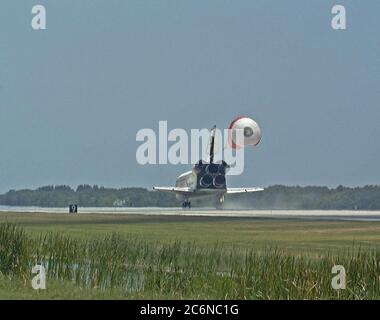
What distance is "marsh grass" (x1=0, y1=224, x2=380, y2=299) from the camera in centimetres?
3503

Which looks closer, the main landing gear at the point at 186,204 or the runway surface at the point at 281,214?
the runway surface at the point at 281,214

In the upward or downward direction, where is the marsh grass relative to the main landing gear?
upward

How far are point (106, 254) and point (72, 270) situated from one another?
11.4ft

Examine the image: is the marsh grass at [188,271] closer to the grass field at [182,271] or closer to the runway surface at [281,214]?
the grass field at [182,271]

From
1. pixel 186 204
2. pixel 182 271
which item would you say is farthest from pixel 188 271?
pixel 186 204

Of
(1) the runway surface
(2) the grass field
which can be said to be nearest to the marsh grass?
(2) the grass field

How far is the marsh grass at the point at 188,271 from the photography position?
3503 centimetres

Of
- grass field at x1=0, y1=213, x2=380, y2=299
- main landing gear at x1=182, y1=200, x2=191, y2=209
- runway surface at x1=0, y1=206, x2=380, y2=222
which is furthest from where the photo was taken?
main landing gear at x1=182, y1=200, x2=191, y2=209

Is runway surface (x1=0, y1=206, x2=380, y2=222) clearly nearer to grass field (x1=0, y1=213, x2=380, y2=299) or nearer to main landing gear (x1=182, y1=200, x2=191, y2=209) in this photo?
main landing gear (x1=182, y1=200, x2=191, y2=209)

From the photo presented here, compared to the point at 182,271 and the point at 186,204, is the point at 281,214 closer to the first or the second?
the point at 186,204

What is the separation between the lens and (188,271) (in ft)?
129

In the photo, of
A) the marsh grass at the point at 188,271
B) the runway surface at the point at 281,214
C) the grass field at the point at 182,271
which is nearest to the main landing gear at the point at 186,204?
the runway surface at the point at 281,214

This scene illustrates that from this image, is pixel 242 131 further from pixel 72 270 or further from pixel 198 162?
pixel 72 270
